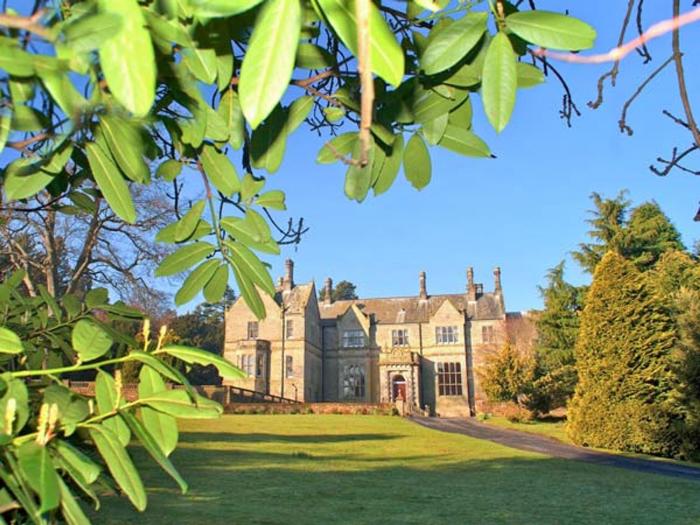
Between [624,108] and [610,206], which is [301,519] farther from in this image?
[610,206]

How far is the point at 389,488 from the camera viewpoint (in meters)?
10.6

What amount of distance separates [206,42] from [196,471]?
1236 centimetres

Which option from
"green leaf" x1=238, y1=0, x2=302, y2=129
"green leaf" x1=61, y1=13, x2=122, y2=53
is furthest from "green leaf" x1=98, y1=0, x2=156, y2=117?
"green leaf" x1=238, y1=0, x2=302, y2=129

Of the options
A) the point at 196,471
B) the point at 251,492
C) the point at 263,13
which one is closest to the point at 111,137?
the point at 263,13

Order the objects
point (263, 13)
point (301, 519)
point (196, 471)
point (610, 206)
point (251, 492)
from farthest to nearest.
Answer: point (610, 206), point (196, 471), point (251, 492), point (301, 519), point (263, 13)

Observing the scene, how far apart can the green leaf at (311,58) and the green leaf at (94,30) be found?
60 cm

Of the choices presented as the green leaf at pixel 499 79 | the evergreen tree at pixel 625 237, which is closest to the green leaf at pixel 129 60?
the green leaf at pixel 499 79

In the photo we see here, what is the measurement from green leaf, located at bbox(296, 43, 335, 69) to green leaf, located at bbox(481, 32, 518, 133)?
431 millimetres

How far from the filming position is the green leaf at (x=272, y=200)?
5.12 feet

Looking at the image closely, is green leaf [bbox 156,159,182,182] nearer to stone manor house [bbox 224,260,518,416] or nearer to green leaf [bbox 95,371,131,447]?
green leaf [bbox 95,371,131,447]

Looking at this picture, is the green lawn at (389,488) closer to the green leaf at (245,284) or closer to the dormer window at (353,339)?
the green leaf at (245,284)

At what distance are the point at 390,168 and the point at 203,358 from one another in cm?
74

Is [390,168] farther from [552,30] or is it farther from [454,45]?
[552,30]

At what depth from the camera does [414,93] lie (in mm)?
1263
